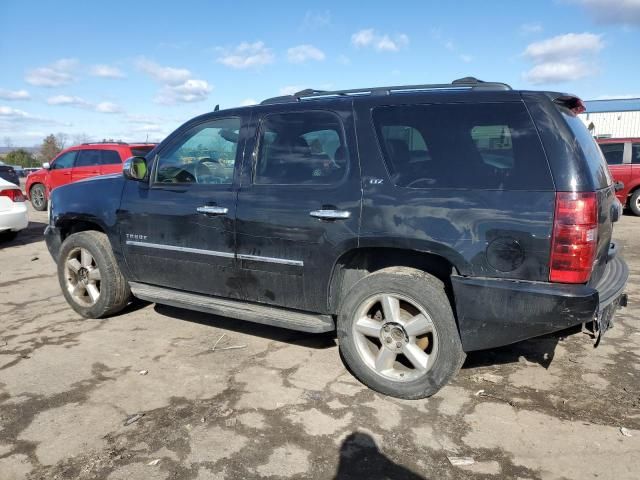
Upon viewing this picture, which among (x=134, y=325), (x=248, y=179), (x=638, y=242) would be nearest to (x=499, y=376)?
(x=248, y=179)

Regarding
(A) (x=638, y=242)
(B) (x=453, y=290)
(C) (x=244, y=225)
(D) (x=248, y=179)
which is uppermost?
(D) (x=248, y=179)

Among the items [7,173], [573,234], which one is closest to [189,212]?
[573,234]

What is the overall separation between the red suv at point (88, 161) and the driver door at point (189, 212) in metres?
7.39

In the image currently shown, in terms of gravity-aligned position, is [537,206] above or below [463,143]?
below

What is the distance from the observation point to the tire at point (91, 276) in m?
4.57

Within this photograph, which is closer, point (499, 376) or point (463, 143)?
point (463, 143)

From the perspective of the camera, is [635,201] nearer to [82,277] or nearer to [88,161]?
[82,277]

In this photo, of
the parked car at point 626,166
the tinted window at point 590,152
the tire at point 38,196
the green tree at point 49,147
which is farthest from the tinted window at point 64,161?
the green tree at point 49,147

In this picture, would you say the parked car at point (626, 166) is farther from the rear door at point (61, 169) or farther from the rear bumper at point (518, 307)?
the rear door at point (61, 169)

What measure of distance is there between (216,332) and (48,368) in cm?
Answer: 133

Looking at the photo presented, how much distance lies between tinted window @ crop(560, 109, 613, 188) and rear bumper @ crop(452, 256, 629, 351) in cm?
63

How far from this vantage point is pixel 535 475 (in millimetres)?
2492

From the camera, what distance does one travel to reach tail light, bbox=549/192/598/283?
2666mm

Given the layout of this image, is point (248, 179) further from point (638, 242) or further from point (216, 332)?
point (638, 242)
